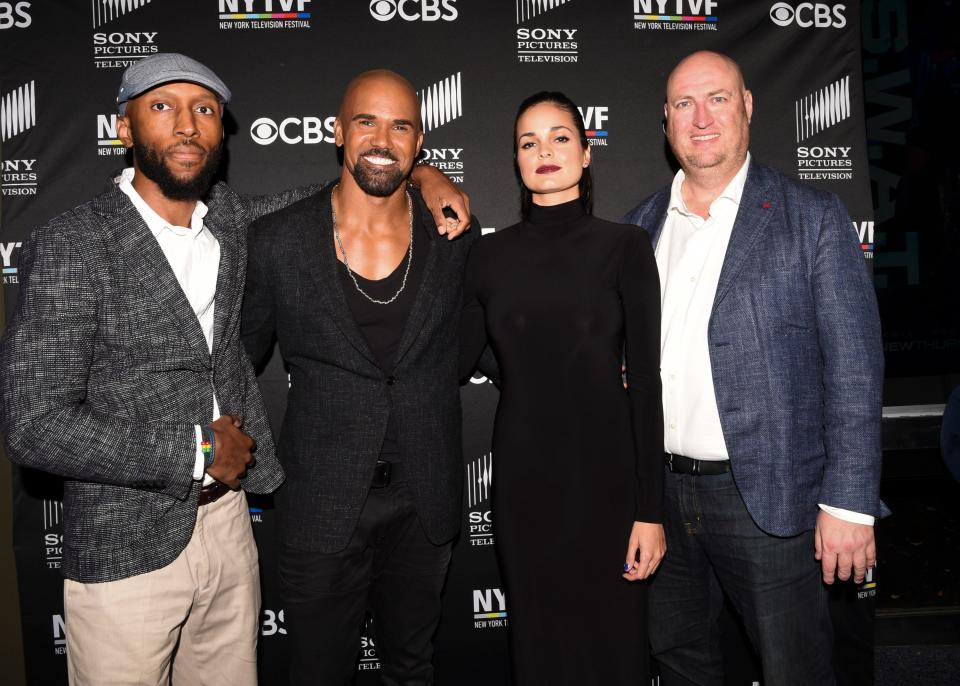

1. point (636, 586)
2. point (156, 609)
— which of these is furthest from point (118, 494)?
point (636, 586)

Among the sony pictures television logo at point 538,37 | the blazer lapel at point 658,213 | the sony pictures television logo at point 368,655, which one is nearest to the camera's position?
the blazer lapel at point 658,213

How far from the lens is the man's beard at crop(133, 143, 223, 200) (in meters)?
1.90

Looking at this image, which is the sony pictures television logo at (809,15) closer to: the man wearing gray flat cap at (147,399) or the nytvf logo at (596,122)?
the nytvf logo at (596,122)

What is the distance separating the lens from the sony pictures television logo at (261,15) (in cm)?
292

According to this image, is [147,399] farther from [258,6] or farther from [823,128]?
[823,128]

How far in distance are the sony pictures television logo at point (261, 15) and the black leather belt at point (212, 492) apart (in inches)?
79.8

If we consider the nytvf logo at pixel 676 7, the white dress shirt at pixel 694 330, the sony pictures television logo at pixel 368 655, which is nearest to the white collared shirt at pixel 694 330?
the white dress shirt at pixel 694 330

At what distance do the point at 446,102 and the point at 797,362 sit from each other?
1860 millimetres

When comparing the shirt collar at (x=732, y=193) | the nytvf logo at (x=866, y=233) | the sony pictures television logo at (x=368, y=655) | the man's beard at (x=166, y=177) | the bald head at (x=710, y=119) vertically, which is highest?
the bald head at (x=710, y=119)

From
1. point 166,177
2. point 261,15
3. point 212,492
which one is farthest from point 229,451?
point 261,15

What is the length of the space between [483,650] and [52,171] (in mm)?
2869

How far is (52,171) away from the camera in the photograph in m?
2.89

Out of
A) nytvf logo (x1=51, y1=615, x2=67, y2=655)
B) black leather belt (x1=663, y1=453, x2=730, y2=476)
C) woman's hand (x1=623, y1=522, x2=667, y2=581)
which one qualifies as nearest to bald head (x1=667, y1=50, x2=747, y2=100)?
black leather belt (x1=663, y1=453, x2=730, y2=476)

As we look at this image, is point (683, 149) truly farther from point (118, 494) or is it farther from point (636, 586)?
point (118, 494)
